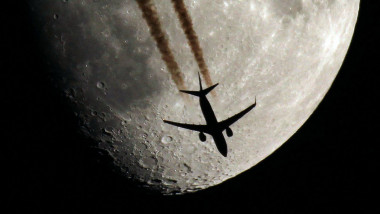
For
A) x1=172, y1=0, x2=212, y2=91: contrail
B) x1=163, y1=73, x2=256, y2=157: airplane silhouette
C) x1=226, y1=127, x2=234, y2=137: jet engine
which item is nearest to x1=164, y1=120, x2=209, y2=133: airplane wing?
x1=163, y1=73, x2=256, y2=157: airplane silhouette

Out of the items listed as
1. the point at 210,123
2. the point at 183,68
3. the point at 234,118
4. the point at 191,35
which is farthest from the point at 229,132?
the point at 191,35

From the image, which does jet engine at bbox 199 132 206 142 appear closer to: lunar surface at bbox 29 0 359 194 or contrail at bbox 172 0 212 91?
lunar surface at bbox 29 0 359 194

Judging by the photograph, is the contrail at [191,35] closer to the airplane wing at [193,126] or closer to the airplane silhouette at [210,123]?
the airplane silhouette at [210,123]

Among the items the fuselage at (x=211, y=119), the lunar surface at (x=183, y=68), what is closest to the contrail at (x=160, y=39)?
the lunar surface at (x=183, y=68)

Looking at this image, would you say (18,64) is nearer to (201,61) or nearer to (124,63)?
(124,63)

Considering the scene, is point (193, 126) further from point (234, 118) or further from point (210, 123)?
point (234, 118)

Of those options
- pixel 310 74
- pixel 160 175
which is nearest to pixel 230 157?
pixel 160 175
